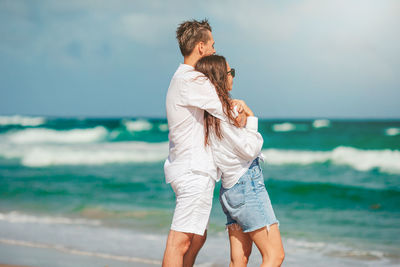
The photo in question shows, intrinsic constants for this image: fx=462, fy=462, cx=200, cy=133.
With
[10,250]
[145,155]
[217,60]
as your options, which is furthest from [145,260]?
→ [145,155]

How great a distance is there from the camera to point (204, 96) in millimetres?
2641

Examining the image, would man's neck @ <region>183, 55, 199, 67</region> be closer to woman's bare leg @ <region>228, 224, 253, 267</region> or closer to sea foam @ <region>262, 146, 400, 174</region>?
woman's bare leg @ <region>228, 224, 253, 267</region>

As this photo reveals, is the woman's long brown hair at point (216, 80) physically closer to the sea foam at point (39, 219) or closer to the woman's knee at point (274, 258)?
the woman's knee at point (274, 258)

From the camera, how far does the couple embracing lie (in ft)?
8.74

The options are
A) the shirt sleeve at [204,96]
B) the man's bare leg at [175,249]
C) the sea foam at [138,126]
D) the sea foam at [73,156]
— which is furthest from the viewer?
the sea foam at [138,126]

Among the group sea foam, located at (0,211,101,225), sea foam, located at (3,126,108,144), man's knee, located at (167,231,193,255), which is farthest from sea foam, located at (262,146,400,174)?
sea foam, located at (3,126,108,144)

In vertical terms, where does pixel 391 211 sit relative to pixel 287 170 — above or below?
below

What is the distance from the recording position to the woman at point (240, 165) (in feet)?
8.75

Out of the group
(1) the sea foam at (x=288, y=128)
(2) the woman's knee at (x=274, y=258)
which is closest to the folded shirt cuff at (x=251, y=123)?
(2) the woman's knee at (x=274, y=258)

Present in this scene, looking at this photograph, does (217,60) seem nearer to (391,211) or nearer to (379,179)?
(391,211)

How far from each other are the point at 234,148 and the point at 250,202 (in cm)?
34

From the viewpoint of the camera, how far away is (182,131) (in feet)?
9.02

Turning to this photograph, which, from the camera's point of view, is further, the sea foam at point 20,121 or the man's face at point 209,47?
the sea foam at point 20,121

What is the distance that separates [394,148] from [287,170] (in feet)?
19.6
